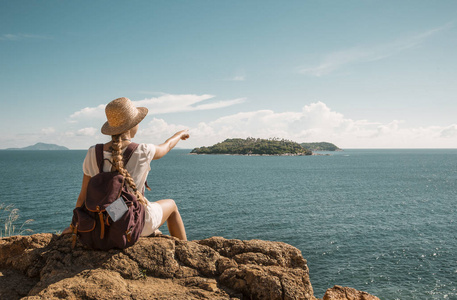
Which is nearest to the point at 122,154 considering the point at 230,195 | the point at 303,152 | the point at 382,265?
the point at 382,265

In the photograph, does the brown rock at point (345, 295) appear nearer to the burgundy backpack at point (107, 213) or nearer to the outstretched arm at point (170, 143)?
the burgundy backpack at point (107, 213)

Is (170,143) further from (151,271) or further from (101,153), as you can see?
(151,271)

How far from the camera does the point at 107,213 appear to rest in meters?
3.29

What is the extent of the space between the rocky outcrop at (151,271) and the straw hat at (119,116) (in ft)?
5.09

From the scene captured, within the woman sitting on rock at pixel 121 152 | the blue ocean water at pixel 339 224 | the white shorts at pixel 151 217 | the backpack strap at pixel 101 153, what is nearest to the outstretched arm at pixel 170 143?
the woman sitting on rock at pixel 121 152

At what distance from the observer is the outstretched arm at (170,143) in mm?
3742

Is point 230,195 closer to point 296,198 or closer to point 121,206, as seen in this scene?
point 296,198

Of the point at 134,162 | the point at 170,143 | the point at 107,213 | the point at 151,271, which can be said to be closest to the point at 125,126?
the point at 134,162

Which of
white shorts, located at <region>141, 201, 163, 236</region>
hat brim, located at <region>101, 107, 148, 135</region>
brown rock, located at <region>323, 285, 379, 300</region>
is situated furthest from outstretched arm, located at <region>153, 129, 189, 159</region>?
brown rock, located at <region>323, 285, 379, 300</region>

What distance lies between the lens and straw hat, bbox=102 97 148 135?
139 inches

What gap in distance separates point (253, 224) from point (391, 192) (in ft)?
95.8

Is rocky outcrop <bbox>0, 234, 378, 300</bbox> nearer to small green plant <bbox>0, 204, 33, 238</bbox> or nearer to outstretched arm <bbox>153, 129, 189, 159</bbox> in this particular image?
outstretched arm <bbox>153, 129, 189, 159</bbox>

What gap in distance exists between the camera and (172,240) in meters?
4.09

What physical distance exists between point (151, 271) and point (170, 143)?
169 cm
